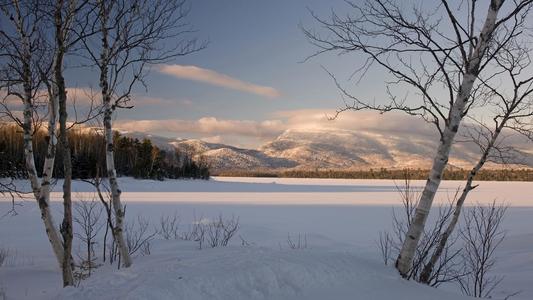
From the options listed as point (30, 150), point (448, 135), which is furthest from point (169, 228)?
point (448, 135)

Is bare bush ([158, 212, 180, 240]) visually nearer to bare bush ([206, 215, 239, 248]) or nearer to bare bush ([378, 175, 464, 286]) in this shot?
bare bush ([206, 215, 239, 248])

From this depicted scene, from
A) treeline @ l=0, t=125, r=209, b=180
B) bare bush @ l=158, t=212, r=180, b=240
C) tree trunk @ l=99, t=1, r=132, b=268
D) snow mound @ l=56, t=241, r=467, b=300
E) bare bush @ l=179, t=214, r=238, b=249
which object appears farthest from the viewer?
treeline @ l=0, t=125, r=209, b=180

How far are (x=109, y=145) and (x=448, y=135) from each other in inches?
154

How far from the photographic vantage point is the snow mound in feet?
11.0

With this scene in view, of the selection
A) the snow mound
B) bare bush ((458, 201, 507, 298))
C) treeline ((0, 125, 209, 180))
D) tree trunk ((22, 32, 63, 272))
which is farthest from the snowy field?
treeline ((0, 125, 209, 180))

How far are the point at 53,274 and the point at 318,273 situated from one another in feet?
16.1

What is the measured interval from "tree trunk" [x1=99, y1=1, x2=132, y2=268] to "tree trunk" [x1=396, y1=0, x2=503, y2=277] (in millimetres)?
3314

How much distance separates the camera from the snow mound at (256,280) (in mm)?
3340

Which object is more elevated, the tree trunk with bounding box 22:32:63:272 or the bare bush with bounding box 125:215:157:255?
the tree trunk with bounding box 22:32:63:272

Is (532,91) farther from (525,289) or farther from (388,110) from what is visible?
(525,289)

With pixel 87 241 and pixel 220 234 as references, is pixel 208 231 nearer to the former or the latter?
pixel 220 234

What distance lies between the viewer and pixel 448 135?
4.73 metres

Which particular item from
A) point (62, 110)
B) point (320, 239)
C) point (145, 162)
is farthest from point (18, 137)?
point (62, 110)

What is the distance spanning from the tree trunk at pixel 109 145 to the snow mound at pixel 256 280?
1.82m
